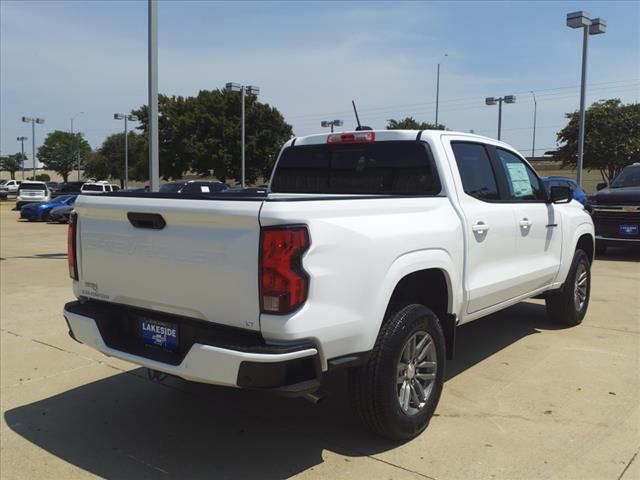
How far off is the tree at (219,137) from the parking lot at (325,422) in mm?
42463

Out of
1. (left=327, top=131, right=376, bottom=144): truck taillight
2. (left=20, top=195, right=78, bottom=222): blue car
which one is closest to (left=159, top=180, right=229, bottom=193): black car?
(left=20, top=195, right=78, bottom=222): blue car

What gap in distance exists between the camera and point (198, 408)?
14.3 feet

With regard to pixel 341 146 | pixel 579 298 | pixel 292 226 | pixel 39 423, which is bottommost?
pixel 39 423

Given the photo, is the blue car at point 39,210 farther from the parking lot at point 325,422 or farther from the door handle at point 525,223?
the door handle at point 525,223

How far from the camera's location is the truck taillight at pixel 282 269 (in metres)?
2.91

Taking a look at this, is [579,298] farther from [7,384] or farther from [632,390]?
[7,384]

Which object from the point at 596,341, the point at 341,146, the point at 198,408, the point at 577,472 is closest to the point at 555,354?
the point at 596,341

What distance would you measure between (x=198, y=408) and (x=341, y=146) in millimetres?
2309

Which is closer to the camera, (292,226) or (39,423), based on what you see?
(292,226)

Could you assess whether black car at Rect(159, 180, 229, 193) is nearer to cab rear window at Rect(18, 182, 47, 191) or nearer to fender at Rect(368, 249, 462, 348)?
fender at Rect(368, 249, 462, 348)

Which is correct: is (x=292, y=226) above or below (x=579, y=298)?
above

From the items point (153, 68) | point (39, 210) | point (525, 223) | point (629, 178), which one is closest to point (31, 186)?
point (39, 210)

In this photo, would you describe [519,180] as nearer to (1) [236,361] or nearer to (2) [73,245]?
(1) [236,361]

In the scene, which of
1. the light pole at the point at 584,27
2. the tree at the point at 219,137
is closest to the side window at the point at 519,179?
the light pole at the point at 584,27
